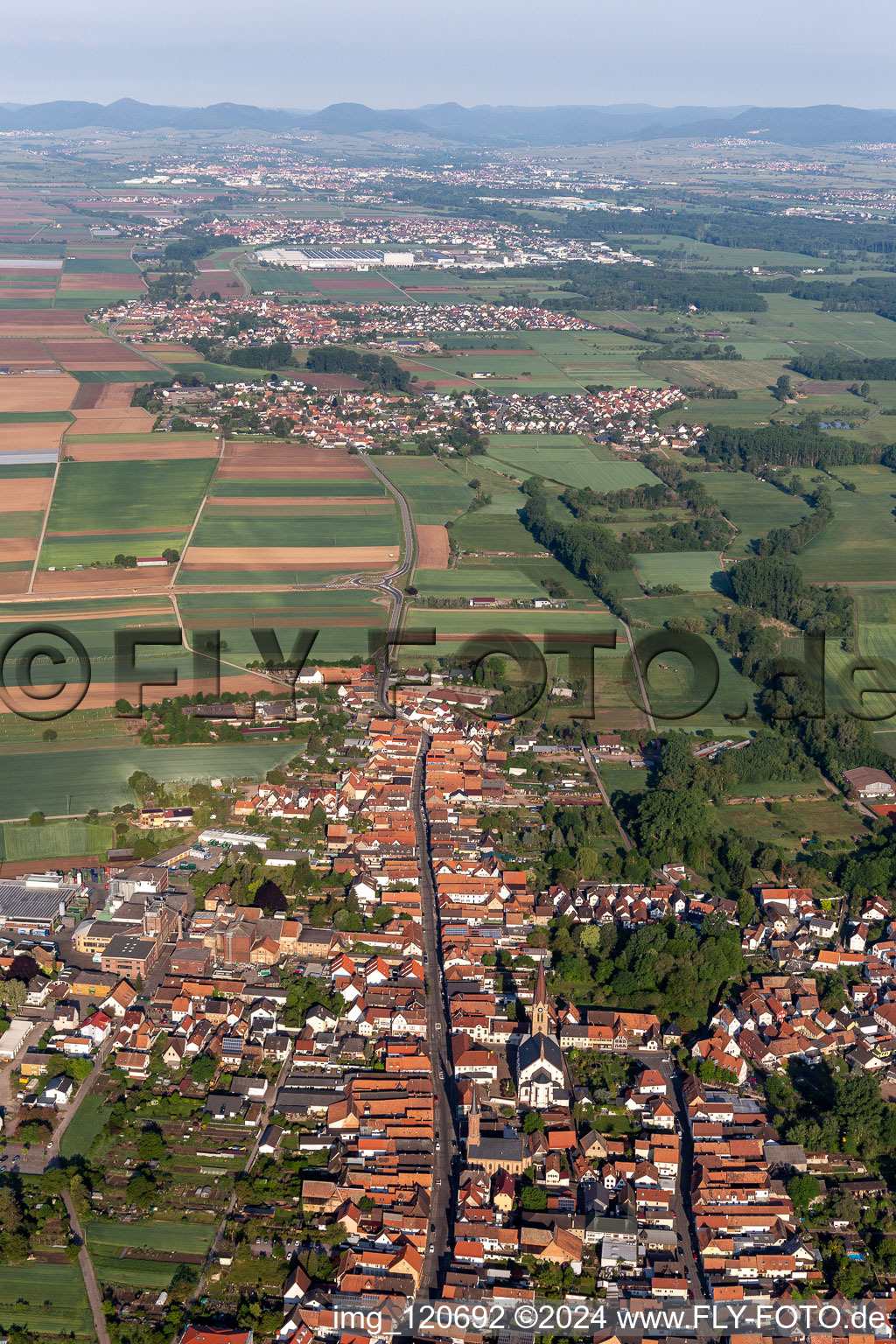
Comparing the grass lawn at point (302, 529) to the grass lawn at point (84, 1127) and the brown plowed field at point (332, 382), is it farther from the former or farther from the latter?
the grass lawn at point (84, 1127)

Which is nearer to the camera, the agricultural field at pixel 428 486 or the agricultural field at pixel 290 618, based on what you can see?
the agricultural field at pixel 290 618

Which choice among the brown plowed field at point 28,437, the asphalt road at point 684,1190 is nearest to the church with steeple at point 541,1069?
the asphalt road at point 684,1190

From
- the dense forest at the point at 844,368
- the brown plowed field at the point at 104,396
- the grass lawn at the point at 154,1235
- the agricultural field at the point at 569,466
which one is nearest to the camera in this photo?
the grass lawn at the point at 154,1235

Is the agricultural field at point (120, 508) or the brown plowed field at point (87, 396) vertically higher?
the brown plowed field at point (87, 396)

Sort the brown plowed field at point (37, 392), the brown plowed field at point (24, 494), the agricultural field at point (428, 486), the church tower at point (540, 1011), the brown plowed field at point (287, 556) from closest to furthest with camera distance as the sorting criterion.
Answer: the church tower at point (540, 1011) < the brown plowed field at point (287, 556) < the brown plowed field at point (24, 494) < the agricultural field at point (428, 486) < the brown plowed field at point (37, 392)

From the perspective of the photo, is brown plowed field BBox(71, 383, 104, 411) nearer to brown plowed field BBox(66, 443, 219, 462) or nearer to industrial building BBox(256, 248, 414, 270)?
brown plowed field BBox(66, 443, 219, 462)

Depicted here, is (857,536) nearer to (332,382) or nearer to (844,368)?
(332,382)

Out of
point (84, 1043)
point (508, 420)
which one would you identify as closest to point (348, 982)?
point (84, 1043)
